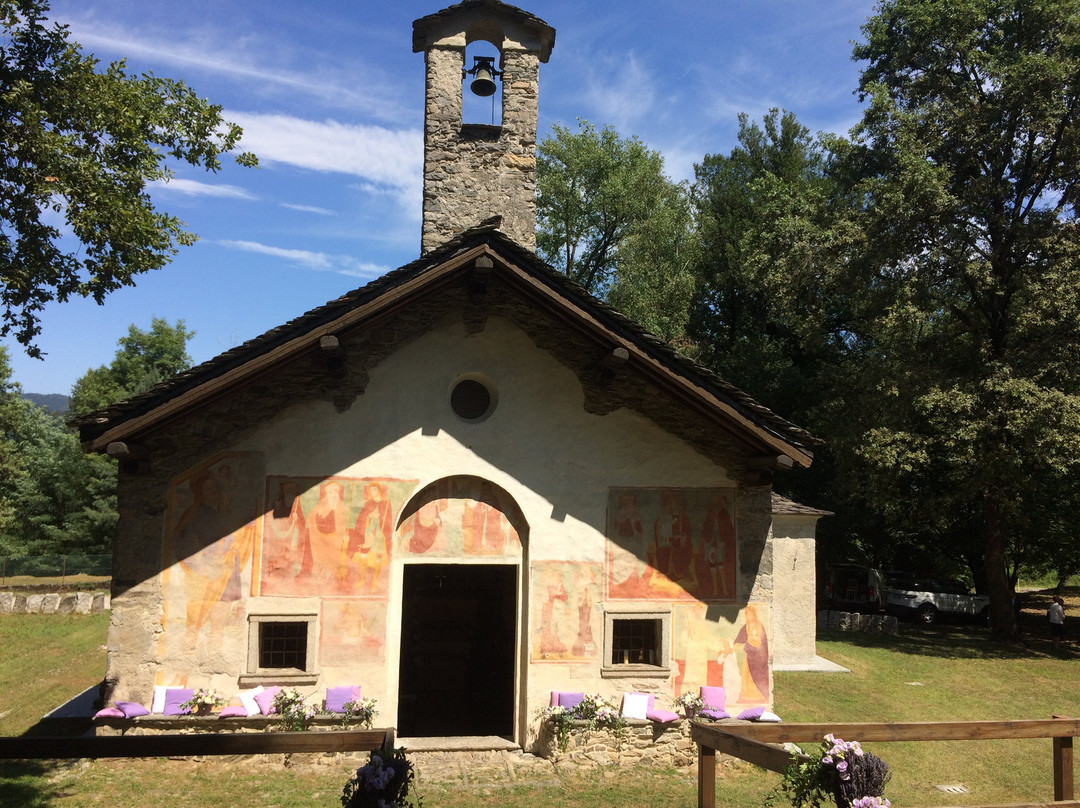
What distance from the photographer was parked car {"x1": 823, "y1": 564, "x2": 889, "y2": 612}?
28.5 metres

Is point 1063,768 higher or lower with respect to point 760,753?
lower

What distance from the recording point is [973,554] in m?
30.9

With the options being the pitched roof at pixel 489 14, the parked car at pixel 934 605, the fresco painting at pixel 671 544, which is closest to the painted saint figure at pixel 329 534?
the fresco painting at pixel 671 544

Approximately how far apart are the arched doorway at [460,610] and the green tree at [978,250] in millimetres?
11973

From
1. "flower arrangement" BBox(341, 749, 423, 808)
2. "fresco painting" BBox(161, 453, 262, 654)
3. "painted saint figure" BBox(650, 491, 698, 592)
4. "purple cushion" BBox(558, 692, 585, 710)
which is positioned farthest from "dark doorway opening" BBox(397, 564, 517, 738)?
"flower arrangement" BBox(341, 749, 423, 808)

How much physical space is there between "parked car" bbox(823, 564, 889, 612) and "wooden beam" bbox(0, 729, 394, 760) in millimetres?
26849

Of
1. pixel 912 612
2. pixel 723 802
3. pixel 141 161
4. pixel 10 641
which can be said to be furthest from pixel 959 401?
pixel 10 641

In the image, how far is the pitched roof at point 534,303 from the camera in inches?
358

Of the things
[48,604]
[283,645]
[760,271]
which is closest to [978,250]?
[760,271]

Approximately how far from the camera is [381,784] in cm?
510

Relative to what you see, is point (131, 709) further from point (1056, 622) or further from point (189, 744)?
point (1056, 622)

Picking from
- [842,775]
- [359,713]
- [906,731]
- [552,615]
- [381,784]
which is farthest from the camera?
[552,615]

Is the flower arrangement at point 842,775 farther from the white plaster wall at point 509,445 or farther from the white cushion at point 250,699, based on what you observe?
the white cushion at point 250,699

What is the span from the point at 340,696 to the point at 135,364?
122 ft
